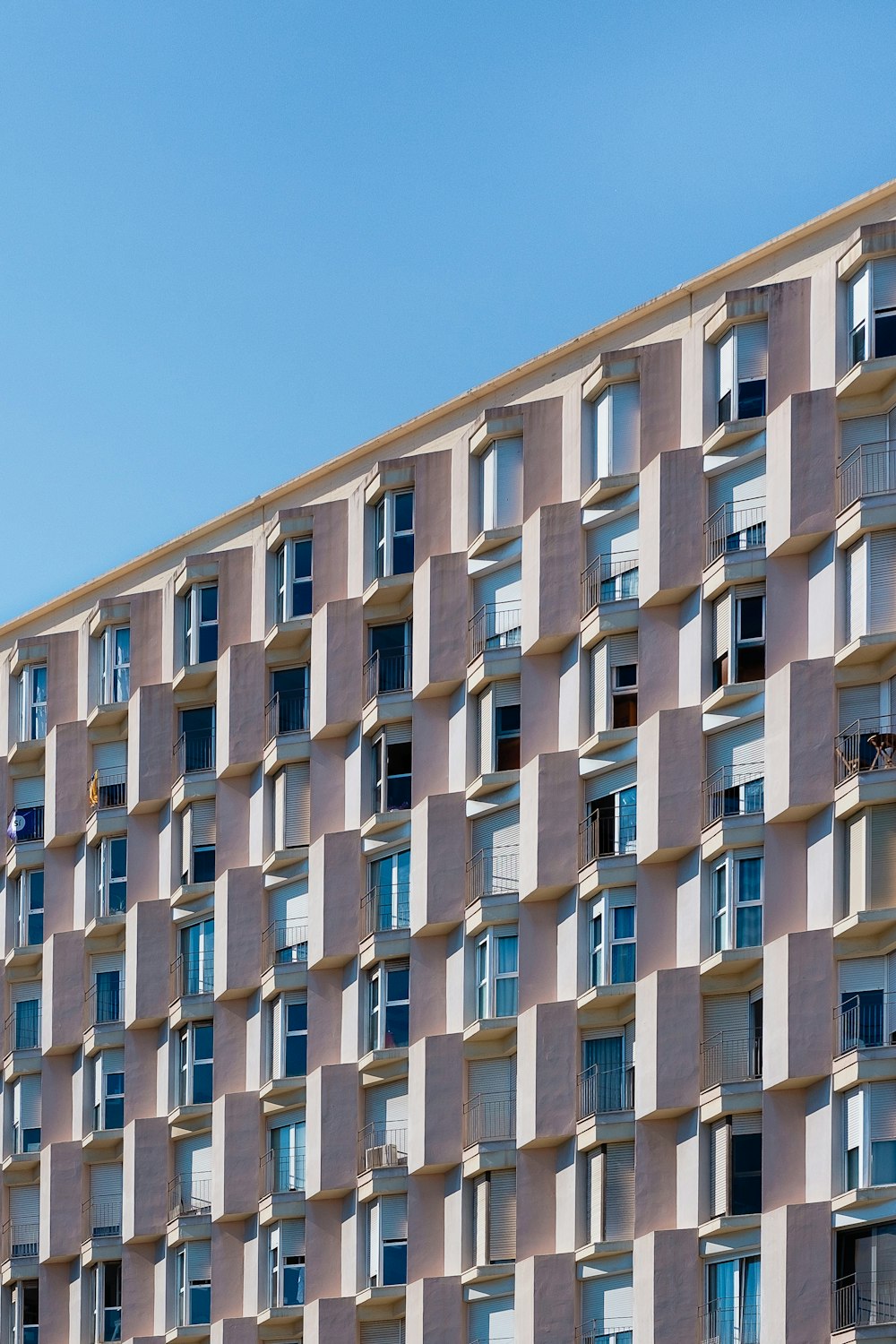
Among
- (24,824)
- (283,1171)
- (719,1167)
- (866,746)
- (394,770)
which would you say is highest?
(24,824)

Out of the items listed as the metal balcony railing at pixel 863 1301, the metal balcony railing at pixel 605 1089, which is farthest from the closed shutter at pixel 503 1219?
the metal balcony railing at pixel 863 1301

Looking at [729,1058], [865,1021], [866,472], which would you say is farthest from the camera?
[866,472]

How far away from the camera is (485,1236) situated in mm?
56938

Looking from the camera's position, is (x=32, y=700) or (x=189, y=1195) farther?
(x=32, y=700)

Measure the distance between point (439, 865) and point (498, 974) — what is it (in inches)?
121

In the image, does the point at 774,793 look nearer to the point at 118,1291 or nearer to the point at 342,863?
the point at 342,863

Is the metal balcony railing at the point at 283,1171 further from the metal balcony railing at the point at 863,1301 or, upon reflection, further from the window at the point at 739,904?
the metal balcony railing at the point at 863,1301

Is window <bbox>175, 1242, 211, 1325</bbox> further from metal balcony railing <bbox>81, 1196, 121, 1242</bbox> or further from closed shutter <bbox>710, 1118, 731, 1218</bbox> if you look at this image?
closed shutter <bbox>710, 1118, 731, 1218</bbox>

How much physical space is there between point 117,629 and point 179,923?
824 centimetres

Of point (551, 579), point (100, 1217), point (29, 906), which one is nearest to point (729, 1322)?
point (551, 579)

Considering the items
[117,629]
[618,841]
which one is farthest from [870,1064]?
[117,629]

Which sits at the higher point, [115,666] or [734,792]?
[115,666]

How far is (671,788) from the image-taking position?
54656 mm

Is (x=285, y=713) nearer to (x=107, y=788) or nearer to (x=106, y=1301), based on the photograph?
(x=107, y=788)
